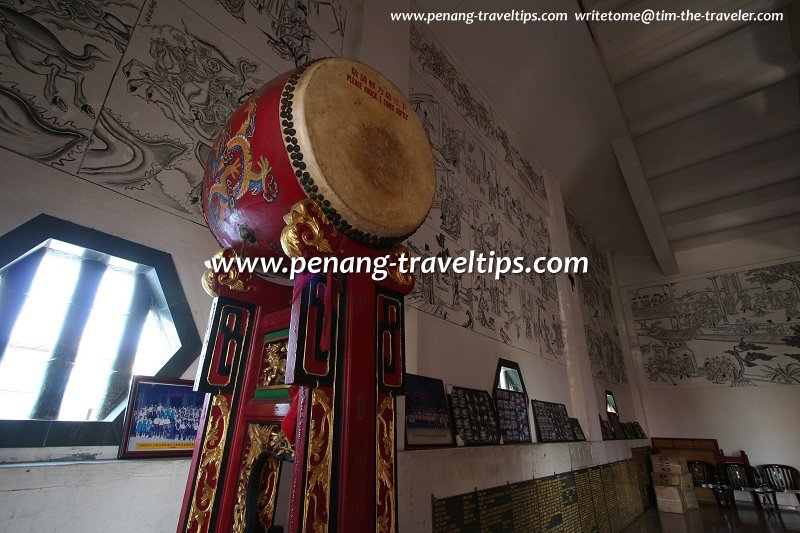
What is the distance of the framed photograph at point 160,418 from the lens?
46.3 inches

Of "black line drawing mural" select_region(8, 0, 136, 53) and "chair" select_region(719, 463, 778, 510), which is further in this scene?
"chair" select_region(719, 463, 778, 510)

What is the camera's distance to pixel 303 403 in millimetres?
923

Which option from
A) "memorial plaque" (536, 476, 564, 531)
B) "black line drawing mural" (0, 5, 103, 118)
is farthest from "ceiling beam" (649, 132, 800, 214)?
"black line drawing mural" (0, 5, 103, 118)

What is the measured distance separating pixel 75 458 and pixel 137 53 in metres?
1.51

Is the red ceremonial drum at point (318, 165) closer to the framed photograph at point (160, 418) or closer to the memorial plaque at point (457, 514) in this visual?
the framed photograph at point (160, 418)

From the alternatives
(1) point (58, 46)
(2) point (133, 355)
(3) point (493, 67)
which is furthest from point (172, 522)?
(3) point (493, 67)

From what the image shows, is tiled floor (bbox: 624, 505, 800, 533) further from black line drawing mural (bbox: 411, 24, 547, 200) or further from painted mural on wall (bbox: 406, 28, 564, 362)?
black line drawing mural (bbox: 411, 24, 547, 200)

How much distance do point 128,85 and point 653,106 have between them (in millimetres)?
6816

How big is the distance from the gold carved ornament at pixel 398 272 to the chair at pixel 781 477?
29.3 ft

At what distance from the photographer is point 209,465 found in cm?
115

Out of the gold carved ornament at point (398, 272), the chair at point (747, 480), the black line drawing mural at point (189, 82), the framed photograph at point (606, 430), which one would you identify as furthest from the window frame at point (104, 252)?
the chair at point (747, 480)

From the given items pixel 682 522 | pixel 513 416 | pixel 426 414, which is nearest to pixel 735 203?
pixel 682 522

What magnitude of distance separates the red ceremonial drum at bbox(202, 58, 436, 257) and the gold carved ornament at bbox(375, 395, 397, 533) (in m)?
0.48

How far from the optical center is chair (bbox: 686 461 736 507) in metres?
6.06
